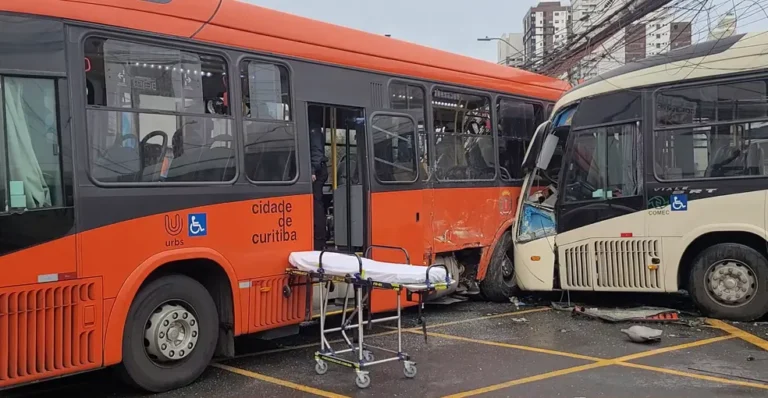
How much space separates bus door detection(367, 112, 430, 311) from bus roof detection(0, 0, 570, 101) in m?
0.66

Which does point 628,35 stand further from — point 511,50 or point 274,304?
point 511,50

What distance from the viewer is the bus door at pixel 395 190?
24.5ft

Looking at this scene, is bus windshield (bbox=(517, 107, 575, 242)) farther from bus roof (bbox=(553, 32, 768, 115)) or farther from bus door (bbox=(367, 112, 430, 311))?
bus door (bbox=(367, 112, 430, 311))

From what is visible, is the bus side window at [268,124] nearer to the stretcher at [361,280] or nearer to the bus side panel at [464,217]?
the stretcher at [361,280]

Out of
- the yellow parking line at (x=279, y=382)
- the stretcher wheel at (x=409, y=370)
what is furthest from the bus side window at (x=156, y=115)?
the stretcher wheel at (x=409, y=370)

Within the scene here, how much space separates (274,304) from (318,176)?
5.69 feet

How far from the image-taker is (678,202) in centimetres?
812

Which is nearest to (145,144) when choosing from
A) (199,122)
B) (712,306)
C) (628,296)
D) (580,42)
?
(199,122)

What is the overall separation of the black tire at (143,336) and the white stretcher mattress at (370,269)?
36.0 inches

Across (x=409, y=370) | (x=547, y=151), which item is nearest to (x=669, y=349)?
(x=409, y=370)

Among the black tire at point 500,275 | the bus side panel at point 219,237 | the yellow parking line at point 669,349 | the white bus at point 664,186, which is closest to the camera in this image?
the bus side panel at point 219,237

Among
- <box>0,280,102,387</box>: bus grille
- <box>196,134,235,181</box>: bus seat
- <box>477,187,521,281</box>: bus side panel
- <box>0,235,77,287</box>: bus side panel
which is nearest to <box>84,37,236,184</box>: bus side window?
<box>196,134,235,181</box>: bus seat

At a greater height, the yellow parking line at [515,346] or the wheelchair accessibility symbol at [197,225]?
the wheelchair accessibility symbol at [197,225]

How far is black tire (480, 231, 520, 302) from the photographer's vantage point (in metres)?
9.46
